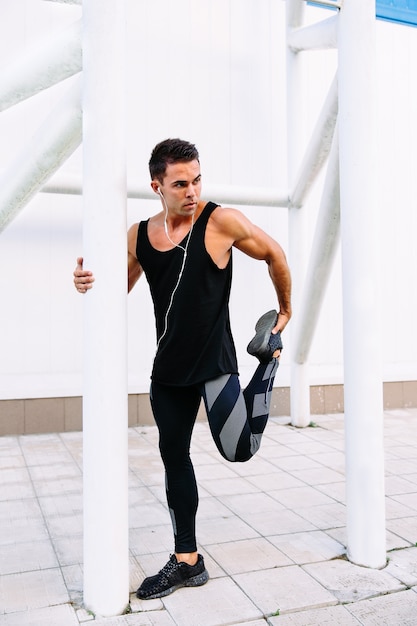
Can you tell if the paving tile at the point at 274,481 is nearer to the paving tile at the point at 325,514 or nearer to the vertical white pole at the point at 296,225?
the paving tile at the point at 325,514

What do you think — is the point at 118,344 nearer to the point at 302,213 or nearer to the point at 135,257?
the point at 135,257

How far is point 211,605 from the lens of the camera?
2.57 metres

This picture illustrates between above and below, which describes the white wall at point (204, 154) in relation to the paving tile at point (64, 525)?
above

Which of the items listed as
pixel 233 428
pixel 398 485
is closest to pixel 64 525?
pixel 233 428

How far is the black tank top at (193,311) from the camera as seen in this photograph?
2652 mm

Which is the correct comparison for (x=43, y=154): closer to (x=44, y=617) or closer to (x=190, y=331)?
(x=190, y=331)

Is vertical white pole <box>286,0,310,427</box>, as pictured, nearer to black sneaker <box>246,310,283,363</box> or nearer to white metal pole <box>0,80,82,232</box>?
black sneaker <box>246,310,283,363</box>

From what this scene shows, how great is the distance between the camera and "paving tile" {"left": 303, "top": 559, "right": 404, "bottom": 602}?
8.79 ft

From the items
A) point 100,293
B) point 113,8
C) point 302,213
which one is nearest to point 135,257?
point 100,293

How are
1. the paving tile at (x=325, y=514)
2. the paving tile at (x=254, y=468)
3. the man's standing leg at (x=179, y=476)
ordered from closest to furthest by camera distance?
the man's standing leg at (x=179, y=476) < the paving tile at (x=325, y=514) < the paving tile at (x=254, y=468)

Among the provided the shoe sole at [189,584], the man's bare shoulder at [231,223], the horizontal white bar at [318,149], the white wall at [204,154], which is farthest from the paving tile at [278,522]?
the white wall at [204,154]

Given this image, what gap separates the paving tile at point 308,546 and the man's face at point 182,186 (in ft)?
5.95

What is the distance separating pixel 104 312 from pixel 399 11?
578cm

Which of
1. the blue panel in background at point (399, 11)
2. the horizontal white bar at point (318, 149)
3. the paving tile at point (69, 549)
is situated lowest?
the paving tile at point (69, 549)
